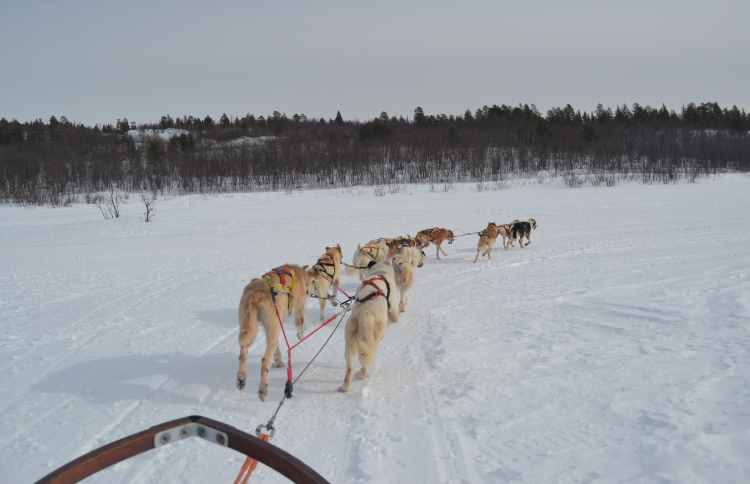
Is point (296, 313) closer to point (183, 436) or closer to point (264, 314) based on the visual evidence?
point (264, 314)

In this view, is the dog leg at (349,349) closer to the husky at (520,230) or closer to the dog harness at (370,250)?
the dog harness at (370,250)

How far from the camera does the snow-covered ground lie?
3412mm

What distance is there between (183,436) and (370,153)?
65204 millimetres

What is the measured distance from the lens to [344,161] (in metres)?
61.0

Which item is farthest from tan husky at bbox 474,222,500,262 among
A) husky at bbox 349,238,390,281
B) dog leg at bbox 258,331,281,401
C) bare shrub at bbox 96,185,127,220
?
bare shrub at bbox 96,185,127,220

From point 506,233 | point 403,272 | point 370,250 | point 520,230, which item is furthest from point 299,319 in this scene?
point 520,230

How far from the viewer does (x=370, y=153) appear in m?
65.5

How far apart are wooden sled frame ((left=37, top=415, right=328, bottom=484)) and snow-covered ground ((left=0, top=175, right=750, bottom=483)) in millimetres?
1907

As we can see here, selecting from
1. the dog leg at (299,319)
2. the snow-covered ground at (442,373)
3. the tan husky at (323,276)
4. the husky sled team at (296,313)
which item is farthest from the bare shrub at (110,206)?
the husky sled team at (296,313)

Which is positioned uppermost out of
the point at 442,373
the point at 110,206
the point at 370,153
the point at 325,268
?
the point at 370,153

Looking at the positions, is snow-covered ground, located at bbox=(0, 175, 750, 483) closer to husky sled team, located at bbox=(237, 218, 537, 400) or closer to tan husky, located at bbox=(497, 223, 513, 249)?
husky sled team, located at bbox=(237, 218, 537, 400)

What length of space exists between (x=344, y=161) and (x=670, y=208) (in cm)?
4365

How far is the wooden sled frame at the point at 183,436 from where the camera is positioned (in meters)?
1.44

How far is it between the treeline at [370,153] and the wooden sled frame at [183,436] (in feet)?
139
